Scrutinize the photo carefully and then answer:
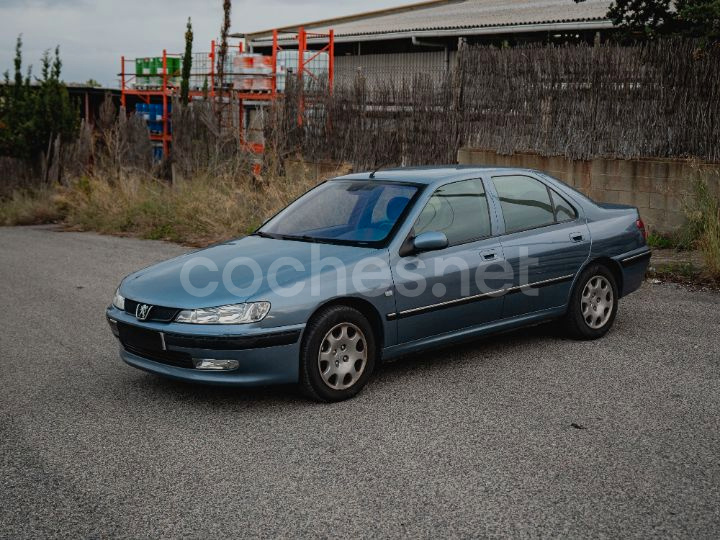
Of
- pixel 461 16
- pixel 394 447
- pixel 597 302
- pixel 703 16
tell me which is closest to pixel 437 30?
pixel 461 16

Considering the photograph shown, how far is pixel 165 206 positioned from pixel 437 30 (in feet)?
35.5

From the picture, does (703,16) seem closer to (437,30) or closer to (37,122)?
(437,30)

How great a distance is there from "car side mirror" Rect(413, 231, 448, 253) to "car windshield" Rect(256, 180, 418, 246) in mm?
247

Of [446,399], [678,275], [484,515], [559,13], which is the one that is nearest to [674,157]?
[678,275]

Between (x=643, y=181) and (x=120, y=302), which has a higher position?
(x=643, y=181)

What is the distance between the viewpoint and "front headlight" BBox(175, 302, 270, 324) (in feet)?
18.1

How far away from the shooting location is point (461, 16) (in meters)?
26.6

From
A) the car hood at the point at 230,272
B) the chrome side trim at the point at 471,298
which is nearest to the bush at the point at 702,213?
the chrome side trim at the point at 471,298

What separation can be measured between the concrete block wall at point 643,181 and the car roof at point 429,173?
477 cm

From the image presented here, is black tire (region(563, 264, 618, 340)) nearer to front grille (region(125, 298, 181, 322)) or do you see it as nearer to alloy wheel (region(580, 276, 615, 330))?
alloy wheel (region(580, 276, 615, 330))

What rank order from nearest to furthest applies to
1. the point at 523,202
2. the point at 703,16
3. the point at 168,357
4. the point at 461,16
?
the point at 168,357
the point at 523,202
the point at 703,16
the point at 461,16

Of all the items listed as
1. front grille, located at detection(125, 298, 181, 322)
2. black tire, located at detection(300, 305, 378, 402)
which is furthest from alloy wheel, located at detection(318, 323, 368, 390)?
front grille, located at detection(125, 298, 181, 322)

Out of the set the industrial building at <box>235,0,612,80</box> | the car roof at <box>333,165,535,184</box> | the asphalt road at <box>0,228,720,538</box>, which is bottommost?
the asphalt road at <box>0,228,720,538</box>

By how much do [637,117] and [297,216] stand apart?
6.75 meters
